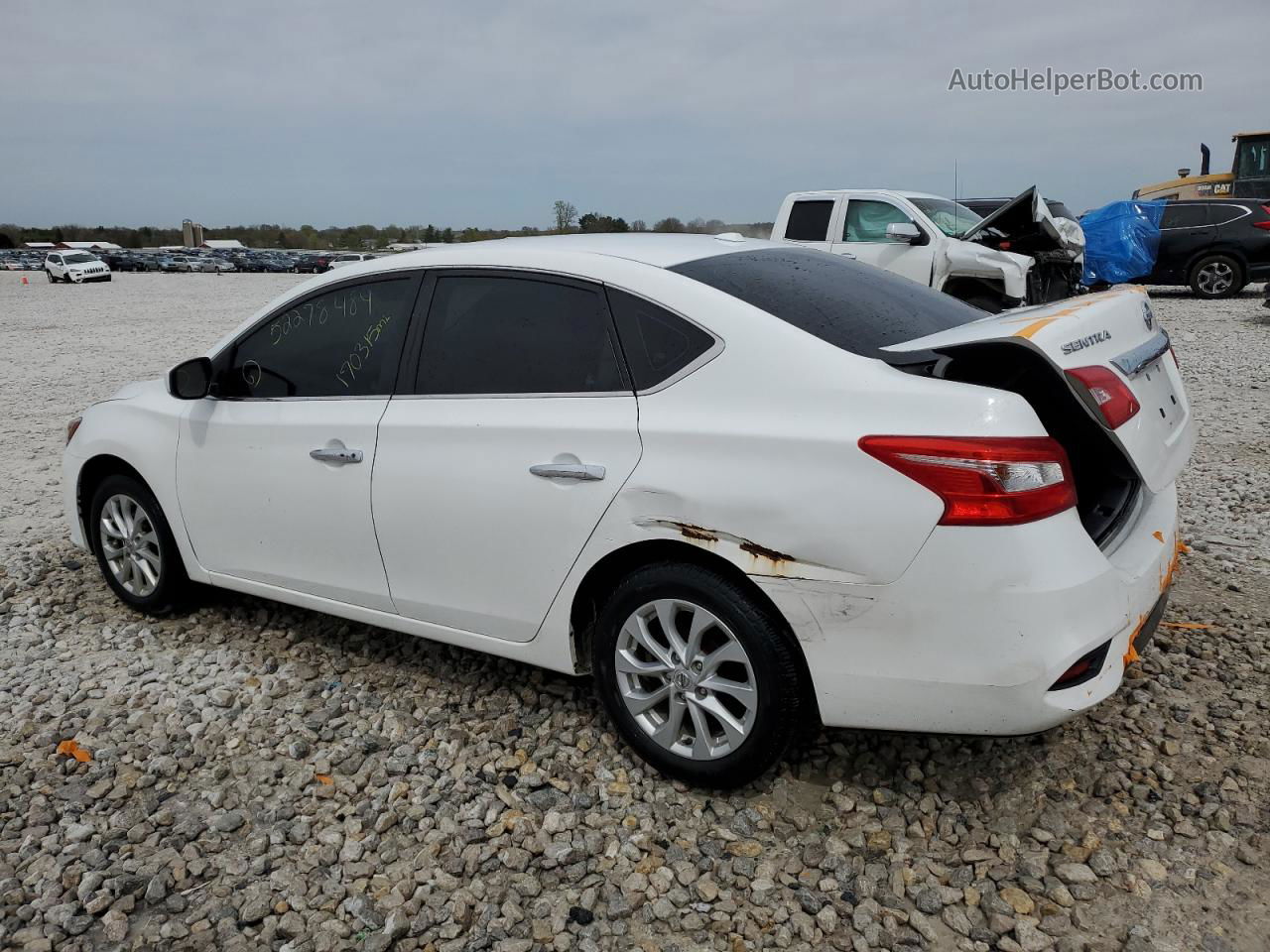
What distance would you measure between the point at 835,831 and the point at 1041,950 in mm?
631

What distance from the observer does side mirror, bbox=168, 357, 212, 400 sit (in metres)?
3.85

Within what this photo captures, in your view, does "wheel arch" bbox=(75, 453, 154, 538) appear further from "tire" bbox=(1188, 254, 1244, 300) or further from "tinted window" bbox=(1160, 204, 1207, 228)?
"tire" bbox=(1188, 254, 1244, 300)

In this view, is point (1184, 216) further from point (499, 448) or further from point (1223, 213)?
point (499, 448)

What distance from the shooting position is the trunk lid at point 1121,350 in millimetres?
2559

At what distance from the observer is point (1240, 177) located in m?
20.9

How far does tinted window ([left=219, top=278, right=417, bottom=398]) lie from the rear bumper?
1725 mm

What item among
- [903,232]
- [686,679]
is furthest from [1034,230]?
[686,679]

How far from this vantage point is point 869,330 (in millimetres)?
2916

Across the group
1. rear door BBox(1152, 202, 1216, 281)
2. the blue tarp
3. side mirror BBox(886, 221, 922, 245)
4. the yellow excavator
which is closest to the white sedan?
side mirror BBox(886, 221, 922, 245)

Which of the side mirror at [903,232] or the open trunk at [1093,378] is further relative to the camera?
the side mirror at [903,232]

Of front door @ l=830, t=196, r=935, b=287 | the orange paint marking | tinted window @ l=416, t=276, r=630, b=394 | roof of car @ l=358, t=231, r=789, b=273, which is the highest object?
roof of car @ l=358, t=231, r=789, b=273

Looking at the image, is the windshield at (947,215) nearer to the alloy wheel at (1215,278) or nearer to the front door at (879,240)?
the front door at (879,240)

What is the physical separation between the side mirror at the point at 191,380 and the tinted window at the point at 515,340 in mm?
1110

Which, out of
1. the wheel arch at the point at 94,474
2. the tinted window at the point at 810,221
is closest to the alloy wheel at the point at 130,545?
the wheel arch at the point at 94,474
